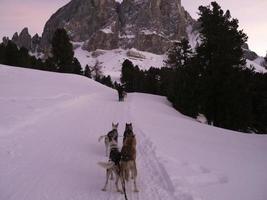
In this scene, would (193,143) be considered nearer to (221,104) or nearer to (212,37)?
(221,104)

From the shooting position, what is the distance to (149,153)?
1212cm

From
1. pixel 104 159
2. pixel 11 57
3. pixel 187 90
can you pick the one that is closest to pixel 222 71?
pixel 187 90

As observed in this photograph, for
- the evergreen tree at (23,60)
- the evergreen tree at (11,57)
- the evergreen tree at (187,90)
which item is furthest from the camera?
the evergreen tree at (23,60)

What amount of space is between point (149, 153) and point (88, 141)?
316 centimetres

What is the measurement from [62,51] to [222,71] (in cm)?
4474

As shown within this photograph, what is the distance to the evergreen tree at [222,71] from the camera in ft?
90.4

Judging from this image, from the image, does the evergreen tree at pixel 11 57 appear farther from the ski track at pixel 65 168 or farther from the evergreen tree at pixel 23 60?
the ski track at pixel 65 168

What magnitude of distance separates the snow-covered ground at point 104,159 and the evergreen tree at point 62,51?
46.6m

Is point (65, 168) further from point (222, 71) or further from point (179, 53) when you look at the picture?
point (179, 53)

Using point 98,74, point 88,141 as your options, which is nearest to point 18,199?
point 88,141

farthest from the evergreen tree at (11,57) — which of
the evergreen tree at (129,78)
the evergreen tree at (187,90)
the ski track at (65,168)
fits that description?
the ski track at (65,168)

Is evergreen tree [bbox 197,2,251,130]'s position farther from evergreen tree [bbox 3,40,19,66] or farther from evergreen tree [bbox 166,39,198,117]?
evergreen tree [bbox 3,40,19,66]

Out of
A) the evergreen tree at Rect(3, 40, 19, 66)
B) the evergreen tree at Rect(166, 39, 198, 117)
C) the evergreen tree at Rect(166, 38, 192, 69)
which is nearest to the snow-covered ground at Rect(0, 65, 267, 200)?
the evergreen tree at Rect(166, 39, 198, 117)

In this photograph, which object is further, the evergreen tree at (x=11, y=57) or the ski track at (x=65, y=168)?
the evergreen tree at (x=11, y=57)
